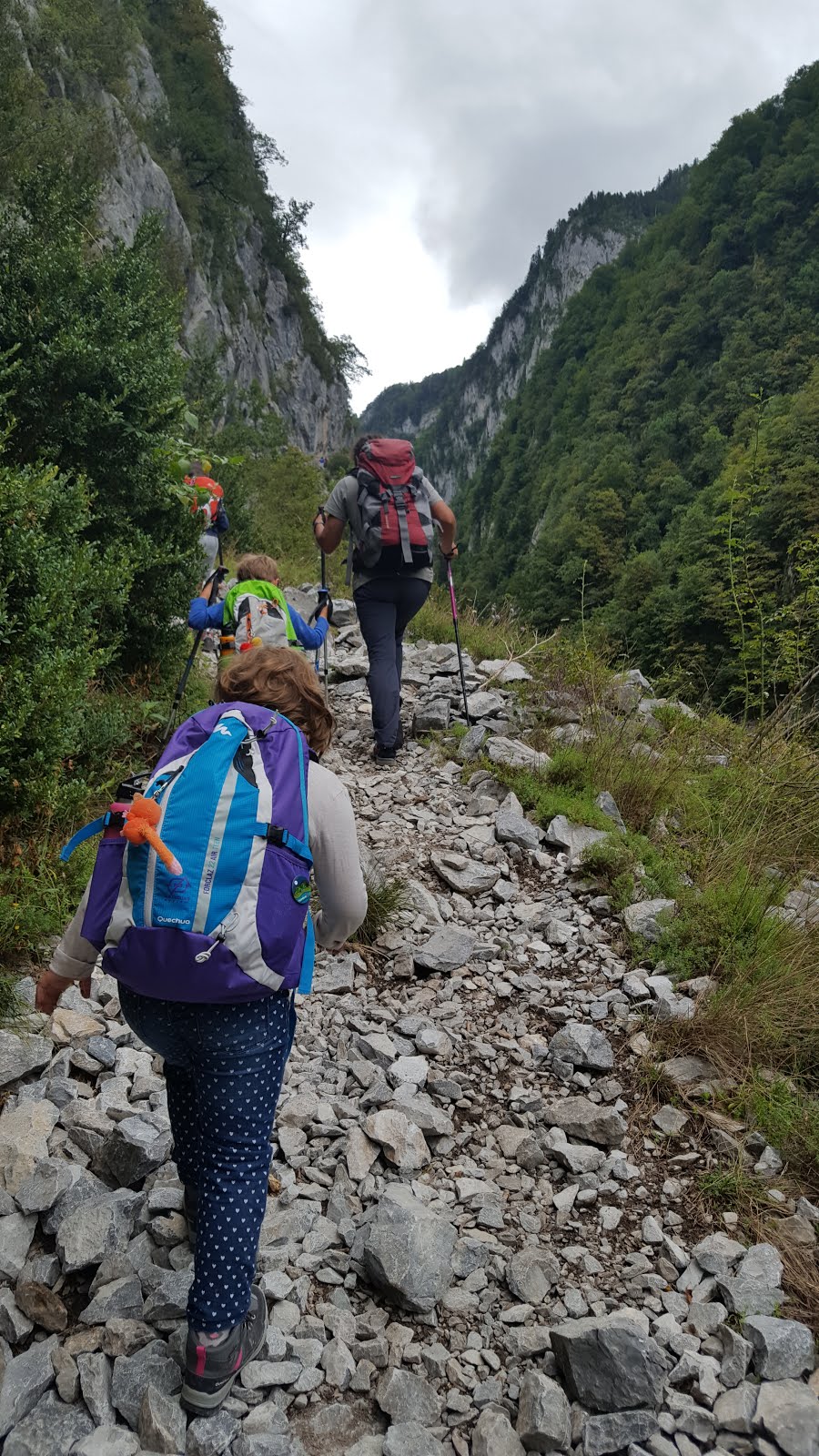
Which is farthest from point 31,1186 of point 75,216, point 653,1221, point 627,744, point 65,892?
point 75,216

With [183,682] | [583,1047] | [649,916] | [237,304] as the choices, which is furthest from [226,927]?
[237,304]

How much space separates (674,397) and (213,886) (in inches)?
4045

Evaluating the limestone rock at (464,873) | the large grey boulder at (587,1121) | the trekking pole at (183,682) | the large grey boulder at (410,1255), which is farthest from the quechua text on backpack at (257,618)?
the large grey boulder at (410,1255)

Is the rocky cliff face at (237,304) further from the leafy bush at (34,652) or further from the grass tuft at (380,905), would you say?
the grass tuft at (380,905)

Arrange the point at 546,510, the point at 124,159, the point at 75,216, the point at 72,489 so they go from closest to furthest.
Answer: the point at 72,489 → the point at 75,216 → the point at 124,159 → the point at 546,510

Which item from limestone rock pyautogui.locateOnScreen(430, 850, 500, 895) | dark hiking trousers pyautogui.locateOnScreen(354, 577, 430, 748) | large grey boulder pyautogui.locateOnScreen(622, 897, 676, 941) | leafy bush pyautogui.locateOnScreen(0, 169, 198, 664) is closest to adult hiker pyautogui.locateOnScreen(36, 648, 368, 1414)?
large grey boulder pyautogui.locateOnScreen(622, 897, 676, 941)

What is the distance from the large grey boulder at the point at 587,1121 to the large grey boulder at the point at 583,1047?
0.60ft

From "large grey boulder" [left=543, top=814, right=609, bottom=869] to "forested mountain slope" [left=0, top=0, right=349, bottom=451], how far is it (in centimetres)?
688

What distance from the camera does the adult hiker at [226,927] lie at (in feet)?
5.25

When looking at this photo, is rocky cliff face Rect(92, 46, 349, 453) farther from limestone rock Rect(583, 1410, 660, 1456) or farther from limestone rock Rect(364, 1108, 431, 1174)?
limestone rock Rect(583, 1410, 660, 1456)

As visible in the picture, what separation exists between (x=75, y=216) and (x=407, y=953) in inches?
269

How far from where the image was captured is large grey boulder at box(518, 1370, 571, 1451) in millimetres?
1834

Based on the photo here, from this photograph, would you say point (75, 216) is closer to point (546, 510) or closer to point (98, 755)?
point (98, 755)

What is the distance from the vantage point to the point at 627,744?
5.86 metres
